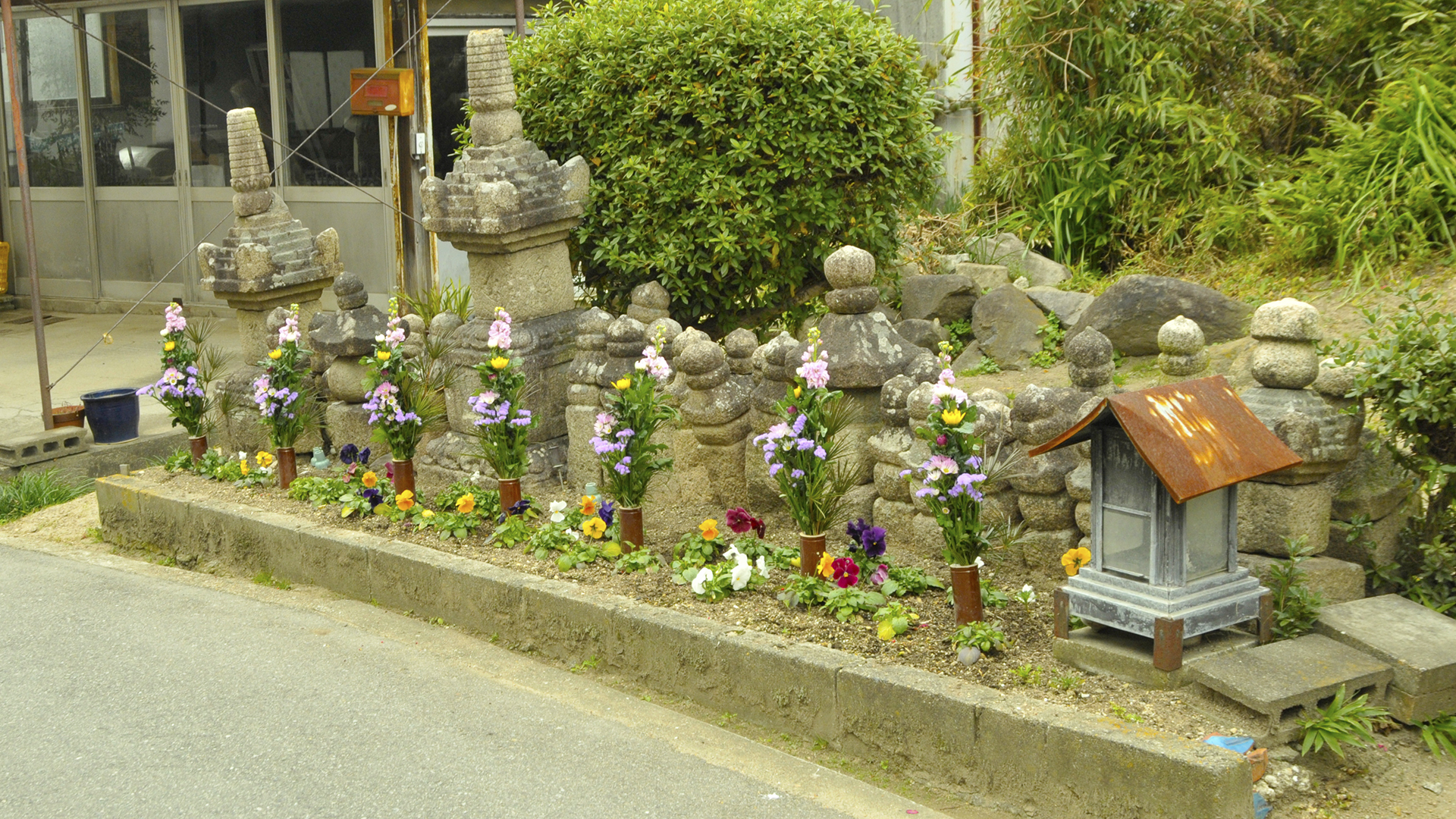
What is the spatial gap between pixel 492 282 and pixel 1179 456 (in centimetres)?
377

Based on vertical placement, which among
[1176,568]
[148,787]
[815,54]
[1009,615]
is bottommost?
[148,787]

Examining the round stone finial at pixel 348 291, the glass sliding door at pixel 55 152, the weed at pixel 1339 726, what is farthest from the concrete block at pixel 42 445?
the weed at pixel 1339 726

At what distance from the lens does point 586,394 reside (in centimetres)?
612

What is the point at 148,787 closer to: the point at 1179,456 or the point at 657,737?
the point at 657,737

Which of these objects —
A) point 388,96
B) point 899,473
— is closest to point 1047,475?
point 899,473

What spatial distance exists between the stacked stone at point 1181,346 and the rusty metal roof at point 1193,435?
516 millimetres

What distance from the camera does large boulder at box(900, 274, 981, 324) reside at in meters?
8.16

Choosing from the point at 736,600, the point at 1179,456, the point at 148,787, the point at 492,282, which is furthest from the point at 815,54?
the point at 148,787

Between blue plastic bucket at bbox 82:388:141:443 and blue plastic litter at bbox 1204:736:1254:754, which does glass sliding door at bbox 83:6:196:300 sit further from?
blue plastic litter at bbox 1204:736:1254:754

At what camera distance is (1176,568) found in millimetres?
3850

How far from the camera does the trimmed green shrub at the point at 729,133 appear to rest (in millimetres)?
6770

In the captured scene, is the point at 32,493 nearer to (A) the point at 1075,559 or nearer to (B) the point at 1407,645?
(A) the point at 1075,559

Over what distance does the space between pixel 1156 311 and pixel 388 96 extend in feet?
22.4

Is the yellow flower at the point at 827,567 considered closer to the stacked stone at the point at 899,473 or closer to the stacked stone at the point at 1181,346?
the stacked stone at the point at 899,473
